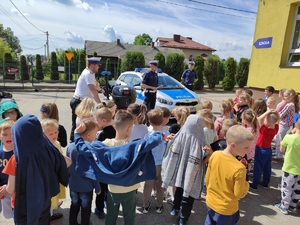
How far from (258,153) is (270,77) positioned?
16.3 feet

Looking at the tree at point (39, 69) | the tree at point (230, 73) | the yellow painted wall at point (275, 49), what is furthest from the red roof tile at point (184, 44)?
the yellow painted wall at point (275, 49)

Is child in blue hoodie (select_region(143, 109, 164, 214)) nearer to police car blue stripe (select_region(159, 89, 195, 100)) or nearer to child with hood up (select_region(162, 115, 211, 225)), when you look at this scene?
child with hood up (select_region(162, 115, 211, 225))

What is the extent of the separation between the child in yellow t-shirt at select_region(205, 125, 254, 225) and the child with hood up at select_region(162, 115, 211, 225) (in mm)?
306

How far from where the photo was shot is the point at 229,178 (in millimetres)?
1971

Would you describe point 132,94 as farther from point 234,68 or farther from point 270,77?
point 234,68

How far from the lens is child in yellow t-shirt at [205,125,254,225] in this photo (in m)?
1.94

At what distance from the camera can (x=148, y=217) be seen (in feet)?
9.30

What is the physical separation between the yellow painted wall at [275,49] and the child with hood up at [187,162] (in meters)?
5.67

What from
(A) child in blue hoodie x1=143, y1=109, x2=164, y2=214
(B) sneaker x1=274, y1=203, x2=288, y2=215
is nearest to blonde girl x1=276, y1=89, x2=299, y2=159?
(B) sneaker x1=274, y1=203, x2=288, y2=215

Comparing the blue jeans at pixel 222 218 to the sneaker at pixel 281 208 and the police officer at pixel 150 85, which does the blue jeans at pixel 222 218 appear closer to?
the sneaker at pixel 281 208

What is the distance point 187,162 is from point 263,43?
7.06 metres

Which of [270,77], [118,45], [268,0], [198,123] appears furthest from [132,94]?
[118,45]

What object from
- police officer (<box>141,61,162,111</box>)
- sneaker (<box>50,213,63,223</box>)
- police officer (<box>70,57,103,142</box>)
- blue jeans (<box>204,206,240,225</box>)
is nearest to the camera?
blue jeans (<box>204,206,240,225</box>)

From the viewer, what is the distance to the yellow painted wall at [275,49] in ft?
22.5
